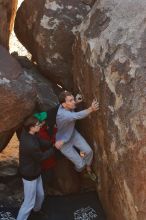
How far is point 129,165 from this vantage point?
4.93m

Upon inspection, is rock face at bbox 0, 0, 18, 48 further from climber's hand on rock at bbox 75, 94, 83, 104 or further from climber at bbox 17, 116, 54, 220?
climber at bbox 17, 116, 54, 220

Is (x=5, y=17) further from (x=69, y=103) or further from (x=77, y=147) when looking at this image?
(x=77, y=147)

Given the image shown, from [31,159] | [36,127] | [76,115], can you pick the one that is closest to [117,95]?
[76,115]

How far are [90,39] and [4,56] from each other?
1.14 meters

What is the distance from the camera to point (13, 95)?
5711 mm

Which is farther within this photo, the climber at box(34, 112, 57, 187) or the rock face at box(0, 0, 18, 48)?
the rock face at box(0, 0, 18, 48)

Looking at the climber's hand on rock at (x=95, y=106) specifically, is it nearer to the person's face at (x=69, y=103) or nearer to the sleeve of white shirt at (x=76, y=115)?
the sleeve of white shirt at (x=76, y=115)

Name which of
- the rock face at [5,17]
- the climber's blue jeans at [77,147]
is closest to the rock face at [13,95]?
the climber's blue jeans at [77,147]

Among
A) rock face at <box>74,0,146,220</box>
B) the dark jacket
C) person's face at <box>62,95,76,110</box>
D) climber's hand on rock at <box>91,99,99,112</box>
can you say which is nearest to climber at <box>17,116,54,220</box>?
the dark jacket

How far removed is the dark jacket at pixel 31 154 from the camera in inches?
210

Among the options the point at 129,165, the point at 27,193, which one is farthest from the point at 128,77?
the point at 27,193

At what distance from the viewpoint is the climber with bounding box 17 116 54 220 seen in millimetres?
5348

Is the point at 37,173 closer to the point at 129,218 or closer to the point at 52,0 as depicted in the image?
the point at 129,218

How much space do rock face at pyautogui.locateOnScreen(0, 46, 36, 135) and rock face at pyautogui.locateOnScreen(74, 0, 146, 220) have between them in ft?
2.33
